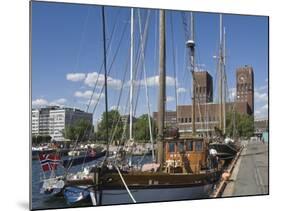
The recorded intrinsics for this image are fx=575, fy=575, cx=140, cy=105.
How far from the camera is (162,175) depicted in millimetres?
4996

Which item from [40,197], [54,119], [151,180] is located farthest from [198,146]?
[40,197]

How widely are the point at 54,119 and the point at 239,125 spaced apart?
68.8 inches

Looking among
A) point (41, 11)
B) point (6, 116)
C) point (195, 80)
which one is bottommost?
point (6, 116)

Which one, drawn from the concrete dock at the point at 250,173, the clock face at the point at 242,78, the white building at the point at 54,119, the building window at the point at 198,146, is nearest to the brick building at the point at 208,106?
the clock face at the point at 242,78

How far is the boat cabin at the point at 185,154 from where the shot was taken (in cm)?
502

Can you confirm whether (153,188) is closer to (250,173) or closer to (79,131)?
(79,131)

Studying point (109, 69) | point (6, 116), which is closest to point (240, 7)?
point (109, 69)

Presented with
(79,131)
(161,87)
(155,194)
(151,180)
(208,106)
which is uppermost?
(161,87)

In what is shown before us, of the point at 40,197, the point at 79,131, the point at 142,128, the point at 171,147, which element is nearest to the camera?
the point at 40,197

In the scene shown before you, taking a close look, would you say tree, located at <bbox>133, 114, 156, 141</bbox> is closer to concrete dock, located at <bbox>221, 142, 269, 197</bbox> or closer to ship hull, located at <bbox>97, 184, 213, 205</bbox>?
ship hull, located at <bbox>97, 184, 213, 205</bbox>

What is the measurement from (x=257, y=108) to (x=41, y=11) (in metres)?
2.17

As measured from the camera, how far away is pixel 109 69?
4.79 meters
